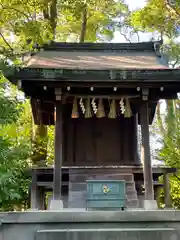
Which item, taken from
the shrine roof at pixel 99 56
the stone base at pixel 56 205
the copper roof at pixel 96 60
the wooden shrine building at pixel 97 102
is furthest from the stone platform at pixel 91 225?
the shrine roof at pixel 99 56

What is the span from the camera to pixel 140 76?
307 inches

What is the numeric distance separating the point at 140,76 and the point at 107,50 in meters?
3.16

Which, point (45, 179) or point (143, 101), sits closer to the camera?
point (143, 101)

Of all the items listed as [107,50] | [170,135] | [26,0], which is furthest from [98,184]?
[26,0]

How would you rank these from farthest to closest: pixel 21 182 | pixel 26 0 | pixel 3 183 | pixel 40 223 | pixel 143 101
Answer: pixel 26 0 < pixel 21 182 < pixel 143 101 < pixel 3 183 < pixel 40 223

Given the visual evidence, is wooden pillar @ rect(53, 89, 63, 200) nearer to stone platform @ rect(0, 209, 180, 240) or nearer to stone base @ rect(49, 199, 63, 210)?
stone base @ rect(49, 199, 63, 210)

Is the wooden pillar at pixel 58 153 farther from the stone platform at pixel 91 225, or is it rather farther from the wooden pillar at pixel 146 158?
the wooden pillar at pixel 146 158

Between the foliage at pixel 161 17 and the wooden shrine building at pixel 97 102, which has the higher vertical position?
the foliage at pixel 161 17

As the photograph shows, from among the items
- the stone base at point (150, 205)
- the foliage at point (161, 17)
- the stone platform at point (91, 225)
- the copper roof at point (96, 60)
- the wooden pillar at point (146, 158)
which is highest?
the foliage at point (161, 17)

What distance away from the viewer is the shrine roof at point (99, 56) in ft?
29.1

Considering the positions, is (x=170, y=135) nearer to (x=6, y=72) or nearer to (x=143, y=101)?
(x=143, y=101)

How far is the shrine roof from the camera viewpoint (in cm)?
886

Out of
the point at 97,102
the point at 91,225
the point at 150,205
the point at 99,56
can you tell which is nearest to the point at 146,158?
the point at 150,205

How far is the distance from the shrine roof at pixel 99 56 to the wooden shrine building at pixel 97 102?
3 centimetres
